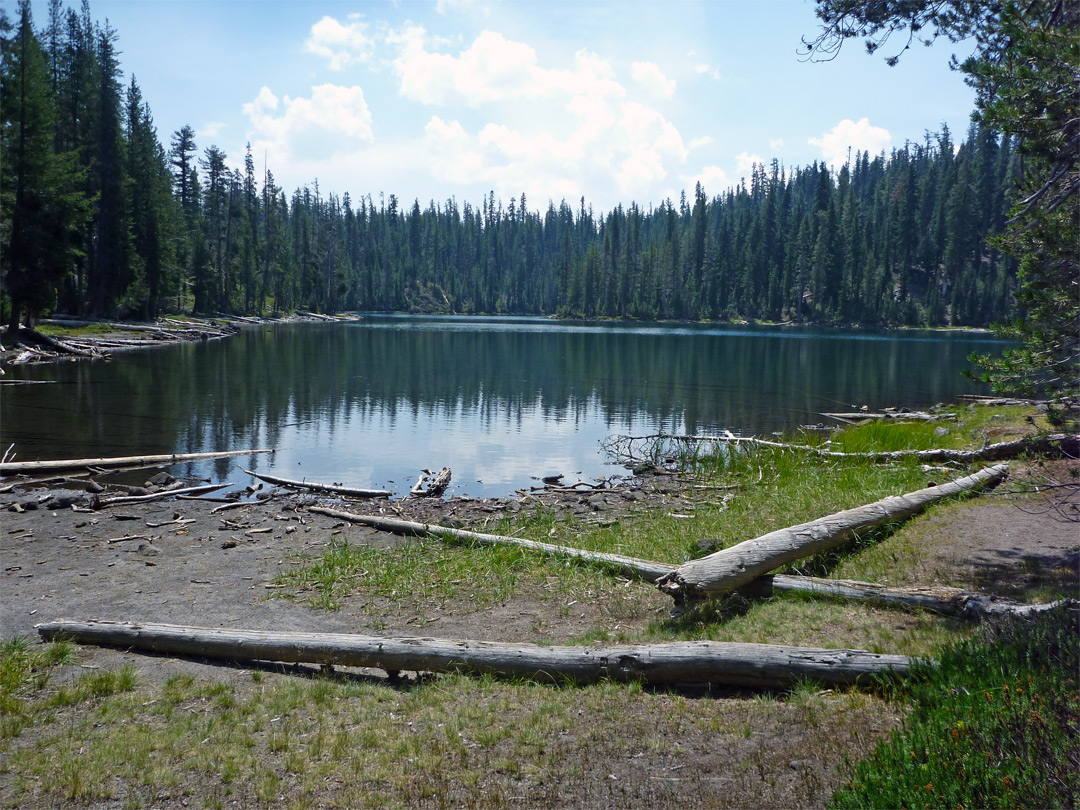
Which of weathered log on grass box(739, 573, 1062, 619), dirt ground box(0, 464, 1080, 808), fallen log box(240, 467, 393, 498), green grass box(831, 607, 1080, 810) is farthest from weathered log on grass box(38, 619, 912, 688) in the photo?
fallen log box(240, 467, 393, 498)

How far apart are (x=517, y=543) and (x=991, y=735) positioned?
7.29 meters

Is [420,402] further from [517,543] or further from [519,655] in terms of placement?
[519,655]

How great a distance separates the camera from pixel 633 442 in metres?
23.2

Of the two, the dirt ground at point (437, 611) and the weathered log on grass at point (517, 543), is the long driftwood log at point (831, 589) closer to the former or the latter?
the weathered log on grass at point (517, 543)

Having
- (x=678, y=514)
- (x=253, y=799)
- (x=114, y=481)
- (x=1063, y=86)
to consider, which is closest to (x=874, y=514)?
(x=678, y=514)

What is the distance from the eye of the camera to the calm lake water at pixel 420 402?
66.6 ft

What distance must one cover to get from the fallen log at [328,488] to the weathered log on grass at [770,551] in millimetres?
9344

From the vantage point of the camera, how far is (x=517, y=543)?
433 inches

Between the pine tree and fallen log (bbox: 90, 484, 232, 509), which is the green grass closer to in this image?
fallen log (bbox: 90, 484, 232, 509)

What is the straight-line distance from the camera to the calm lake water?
20297mm

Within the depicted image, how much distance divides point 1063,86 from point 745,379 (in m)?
34.7

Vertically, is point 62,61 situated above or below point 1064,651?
above

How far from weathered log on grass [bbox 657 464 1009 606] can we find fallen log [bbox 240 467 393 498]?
30.7 ft

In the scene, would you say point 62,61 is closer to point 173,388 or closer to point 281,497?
point 173,388
